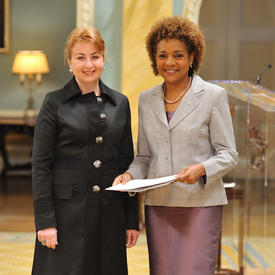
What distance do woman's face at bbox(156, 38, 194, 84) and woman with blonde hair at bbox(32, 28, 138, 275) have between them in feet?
0.86

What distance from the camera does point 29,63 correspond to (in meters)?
9.52

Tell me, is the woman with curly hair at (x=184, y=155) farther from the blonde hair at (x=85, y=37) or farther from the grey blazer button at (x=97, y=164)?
the blonde hair at (x=85, y=37)

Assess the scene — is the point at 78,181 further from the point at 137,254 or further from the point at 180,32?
the point at 137,254

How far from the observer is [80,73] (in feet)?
8.50

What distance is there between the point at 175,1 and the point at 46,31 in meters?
4.66

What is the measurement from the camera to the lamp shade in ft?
31.2

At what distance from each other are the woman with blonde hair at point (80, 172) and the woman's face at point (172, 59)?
0.26 m

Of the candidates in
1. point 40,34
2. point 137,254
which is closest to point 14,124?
point 40,34

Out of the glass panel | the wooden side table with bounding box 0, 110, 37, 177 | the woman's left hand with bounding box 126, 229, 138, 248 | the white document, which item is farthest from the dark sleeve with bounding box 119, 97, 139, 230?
the wooden side table with bounding box 0, 110, 37, 177

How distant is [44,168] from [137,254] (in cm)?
299

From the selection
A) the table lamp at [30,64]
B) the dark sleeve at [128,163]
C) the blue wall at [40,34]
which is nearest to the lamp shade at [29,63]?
the table lamp at [30,64]

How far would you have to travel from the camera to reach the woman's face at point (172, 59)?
2594 mm

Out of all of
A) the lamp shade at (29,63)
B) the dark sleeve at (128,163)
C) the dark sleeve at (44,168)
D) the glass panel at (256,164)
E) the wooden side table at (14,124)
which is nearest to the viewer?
the dark sleeve at (44,168)

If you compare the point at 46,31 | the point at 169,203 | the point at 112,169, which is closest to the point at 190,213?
the point at 169,203
